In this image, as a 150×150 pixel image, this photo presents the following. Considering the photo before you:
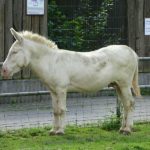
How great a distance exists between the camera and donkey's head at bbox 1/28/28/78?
10984 mm

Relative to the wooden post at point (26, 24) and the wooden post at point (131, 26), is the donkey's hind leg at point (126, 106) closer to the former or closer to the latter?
the wooden post at point (26, 24)

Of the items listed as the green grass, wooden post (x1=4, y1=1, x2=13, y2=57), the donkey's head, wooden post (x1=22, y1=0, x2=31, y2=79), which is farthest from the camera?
wooden post (x1=22, y1=0, x2=31, y2=79)

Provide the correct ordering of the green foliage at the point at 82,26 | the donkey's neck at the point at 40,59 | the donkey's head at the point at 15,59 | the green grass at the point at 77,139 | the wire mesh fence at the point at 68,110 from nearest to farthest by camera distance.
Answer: the green grass at the point at 77,139 < the donkey's head at the point at 15,59 < the donkey's neck at the point at 40,59 < the wire mesh fence at the point at 68,110 < the green foliage at the point at 82,26

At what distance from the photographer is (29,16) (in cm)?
1667

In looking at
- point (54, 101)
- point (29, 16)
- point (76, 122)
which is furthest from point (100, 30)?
point (54, 101)

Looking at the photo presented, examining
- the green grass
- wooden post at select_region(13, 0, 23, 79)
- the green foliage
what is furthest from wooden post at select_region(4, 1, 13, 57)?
the green grass

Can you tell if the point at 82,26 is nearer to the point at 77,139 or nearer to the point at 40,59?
the point at 40,59

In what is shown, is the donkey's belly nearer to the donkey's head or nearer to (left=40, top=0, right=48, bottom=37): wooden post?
the donkey's head

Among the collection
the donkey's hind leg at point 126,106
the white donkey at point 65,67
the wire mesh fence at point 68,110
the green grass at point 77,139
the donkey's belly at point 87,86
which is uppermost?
the white donkey at point 65,67

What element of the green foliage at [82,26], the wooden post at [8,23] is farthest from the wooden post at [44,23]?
the wooden post at [8,23]

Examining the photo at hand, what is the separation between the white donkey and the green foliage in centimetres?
587

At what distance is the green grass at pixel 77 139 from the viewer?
32.9 feet

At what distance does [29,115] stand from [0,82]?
57.6 inches

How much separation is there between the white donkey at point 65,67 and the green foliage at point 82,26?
587 cm
